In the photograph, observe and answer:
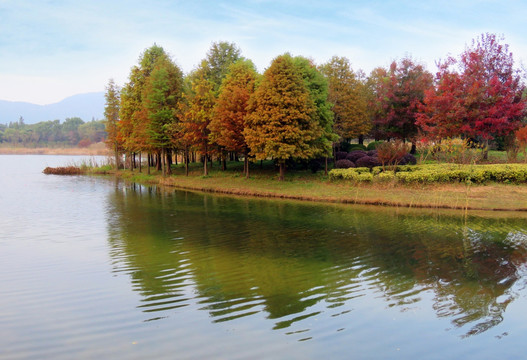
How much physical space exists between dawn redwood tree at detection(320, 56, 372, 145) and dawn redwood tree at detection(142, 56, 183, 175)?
14.3 metres

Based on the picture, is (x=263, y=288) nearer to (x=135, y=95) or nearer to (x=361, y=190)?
(x=361, y=190)

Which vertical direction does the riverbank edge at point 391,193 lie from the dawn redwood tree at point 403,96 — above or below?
below

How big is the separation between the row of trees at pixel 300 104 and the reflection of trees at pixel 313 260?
11.5 metres

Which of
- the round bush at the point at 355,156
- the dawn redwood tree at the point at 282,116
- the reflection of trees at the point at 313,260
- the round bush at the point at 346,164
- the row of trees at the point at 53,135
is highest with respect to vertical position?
the row of trees at the point at 53,135

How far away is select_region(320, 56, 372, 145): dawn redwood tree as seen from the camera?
116 ft

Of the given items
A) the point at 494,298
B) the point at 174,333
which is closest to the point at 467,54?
the point at 494,298

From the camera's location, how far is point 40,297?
8359mm

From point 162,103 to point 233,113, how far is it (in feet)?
35.1

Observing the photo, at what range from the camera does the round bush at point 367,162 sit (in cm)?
3166

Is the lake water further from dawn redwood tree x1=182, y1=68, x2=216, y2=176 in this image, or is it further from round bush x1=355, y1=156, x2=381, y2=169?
dawn redwood tree x1=182, y1=68, x2=216, y2=176

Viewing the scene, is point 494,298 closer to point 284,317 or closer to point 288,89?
point 284,317

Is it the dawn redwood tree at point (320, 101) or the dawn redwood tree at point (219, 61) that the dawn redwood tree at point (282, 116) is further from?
the dawn redwood tree at point (219, 61)

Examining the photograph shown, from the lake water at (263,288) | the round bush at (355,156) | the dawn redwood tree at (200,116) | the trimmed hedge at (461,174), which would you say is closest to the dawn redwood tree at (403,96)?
the round bush at (355,156)

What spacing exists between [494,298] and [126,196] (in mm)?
23099
